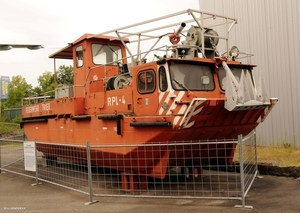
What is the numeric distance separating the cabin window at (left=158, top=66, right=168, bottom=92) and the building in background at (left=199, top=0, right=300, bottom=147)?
604cm

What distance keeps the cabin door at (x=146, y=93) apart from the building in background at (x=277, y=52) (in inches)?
239

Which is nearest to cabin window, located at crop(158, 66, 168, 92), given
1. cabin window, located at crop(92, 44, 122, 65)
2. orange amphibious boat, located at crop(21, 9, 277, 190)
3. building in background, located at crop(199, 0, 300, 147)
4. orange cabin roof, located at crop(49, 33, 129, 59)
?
orange amphibious boat, located at crop(21, 9, 277, 190)

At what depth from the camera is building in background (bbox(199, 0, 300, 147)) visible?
10.8 meters

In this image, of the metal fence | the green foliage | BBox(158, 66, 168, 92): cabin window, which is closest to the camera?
BBox(158, 66, 168, 92): cabin window

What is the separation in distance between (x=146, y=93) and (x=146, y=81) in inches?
9.3

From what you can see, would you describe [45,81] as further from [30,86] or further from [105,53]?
[105,53]

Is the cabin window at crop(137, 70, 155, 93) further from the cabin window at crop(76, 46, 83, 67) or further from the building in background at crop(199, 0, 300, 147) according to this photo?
the building in background at crop(199, 0, 300, 147)

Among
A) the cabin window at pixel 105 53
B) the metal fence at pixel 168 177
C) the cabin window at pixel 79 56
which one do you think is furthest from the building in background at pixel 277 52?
the cabin window at pixel 79 56

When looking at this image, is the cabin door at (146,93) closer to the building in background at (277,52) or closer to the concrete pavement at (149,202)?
the concrete pavement at (149,202)

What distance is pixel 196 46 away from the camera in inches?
265

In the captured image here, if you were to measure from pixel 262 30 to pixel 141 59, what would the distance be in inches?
243

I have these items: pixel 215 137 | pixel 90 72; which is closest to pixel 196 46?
pixel 215 137

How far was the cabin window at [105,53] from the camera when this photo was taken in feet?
31.7

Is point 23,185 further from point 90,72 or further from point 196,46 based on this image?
point 196,46
